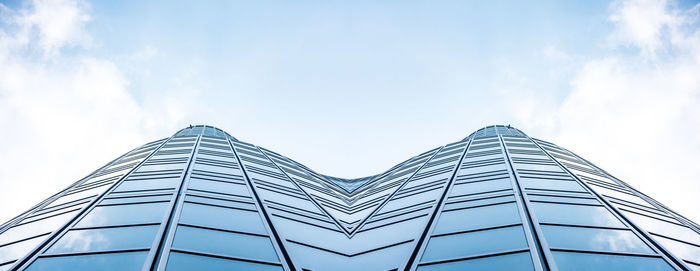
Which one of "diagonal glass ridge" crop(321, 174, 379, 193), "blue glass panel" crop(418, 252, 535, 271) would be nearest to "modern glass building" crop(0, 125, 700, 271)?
"blue glass panel" crop(418, 252, 535, 271)

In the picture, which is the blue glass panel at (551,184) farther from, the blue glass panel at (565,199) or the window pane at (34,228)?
the window pane at (34,228)

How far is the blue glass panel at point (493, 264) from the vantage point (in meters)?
7.46

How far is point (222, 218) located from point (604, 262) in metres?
8.16

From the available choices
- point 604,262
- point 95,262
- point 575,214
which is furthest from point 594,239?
point 95,262

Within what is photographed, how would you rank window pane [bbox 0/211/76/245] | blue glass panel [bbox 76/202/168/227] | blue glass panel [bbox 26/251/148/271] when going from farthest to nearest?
window pane [bbox 0/211/76/245]
blue glass panel [bbox 76/202/168/227]
blue glass panel [bbox 26/251/148/271]

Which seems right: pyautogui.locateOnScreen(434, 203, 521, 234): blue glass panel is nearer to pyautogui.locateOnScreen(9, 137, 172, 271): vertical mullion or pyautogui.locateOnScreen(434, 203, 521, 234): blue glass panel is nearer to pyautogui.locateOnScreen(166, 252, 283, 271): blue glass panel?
pyautogui.locateOnScreen(166, 252, 283, 271): blue glass panel

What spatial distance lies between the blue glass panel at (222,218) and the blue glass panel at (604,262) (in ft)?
20.2

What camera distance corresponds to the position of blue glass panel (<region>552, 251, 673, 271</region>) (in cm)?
734

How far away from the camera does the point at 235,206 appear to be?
12.3 metres

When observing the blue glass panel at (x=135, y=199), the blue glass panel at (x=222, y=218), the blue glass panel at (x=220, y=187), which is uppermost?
the blue glass panel at (x=220, y=187)

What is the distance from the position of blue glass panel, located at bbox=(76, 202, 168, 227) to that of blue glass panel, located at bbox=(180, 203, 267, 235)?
62 cm

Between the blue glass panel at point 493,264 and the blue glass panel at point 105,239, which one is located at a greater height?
the blue glass panel at point 105,239

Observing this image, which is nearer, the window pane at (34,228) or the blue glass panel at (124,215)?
the blue glass panel at (124,215)

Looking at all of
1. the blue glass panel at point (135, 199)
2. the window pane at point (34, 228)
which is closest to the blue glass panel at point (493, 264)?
the blue glass panel at point (135, 199)
